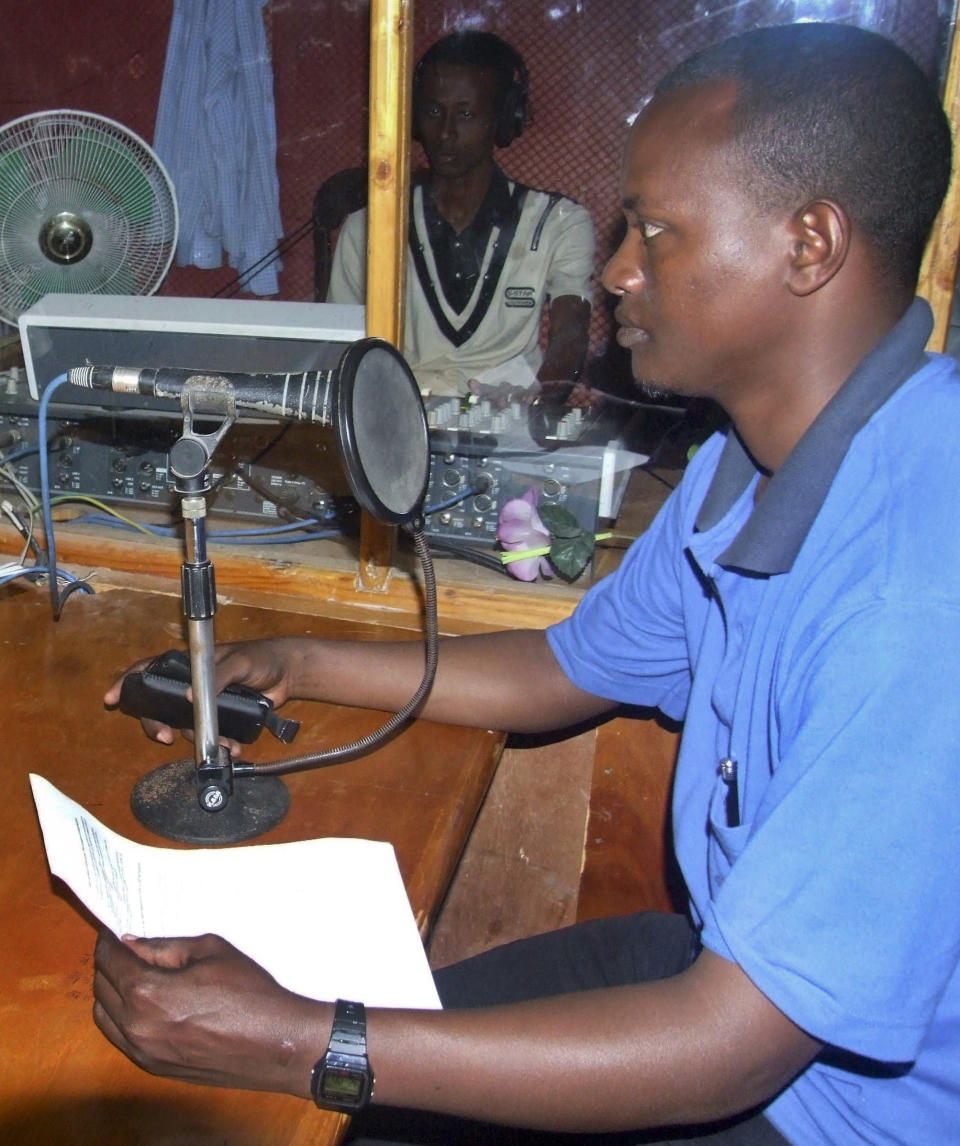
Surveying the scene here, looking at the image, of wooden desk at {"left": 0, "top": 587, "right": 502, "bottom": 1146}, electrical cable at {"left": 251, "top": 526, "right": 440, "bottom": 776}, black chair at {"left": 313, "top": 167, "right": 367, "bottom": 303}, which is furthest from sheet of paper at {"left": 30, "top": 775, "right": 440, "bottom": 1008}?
black chair at {"left": 313, "top": 167, "right": 367, "bottom": 303}

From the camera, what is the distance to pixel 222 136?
2.95 metres

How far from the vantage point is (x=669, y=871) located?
1485 millimetres

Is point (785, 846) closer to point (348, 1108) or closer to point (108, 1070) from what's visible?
point (348, 1108)

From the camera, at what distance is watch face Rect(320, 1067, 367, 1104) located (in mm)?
637

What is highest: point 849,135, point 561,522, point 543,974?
point 849,135

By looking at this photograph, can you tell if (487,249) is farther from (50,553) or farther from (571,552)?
(50,553)

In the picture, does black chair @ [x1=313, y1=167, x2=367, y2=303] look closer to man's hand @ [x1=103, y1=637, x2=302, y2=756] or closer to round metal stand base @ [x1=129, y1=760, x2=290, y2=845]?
man's hand @ [x1=103, y1=637, x2=302, y2=756]

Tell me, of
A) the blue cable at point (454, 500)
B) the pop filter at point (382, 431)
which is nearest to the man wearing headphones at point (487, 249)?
the blue cable at point (454, 500)

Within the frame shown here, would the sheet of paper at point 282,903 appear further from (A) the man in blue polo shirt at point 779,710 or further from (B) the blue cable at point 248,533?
(B) the blue cable at point 248,533

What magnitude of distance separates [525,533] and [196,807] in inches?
26.0

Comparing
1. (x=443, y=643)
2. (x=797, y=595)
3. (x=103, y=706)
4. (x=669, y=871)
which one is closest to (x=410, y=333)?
(x=443, y=643)

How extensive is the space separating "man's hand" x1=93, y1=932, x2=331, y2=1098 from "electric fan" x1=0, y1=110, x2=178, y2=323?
5.02 feet

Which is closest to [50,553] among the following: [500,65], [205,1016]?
[205,1016]

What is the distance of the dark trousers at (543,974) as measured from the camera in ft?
3.32
